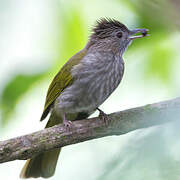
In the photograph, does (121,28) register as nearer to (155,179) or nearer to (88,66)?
(88,66)

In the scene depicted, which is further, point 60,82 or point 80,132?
point 60,82

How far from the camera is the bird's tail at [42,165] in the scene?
3.65 metres

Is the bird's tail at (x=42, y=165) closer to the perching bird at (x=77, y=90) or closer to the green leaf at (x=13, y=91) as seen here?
the perching bird at (x=77, y=90)

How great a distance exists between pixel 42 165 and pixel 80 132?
1025mm

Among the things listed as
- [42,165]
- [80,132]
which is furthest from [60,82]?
[42,165]

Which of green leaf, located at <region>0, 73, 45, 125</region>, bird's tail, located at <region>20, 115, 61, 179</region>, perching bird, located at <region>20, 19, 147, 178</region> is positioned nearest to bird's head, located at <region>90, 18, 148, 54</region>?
perching bird, located at <region>20, 19, 147, 178</region>

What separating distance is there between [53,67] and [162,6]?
2261 millimetres

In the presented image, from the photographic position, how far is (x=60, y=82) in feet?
12.4

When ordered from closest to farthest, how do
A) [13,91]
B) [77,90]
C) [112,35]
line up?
[13,91] < [77,90] < [112,35]

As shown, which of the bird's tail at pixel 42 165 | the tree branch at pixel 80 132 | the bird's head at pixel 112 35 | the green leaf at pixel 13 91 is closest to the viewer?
the green leaf at pixel 13 91

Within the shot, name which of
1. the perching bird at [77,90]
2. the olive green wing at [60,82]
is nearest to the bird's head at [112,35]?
the perching bird at [77,90]

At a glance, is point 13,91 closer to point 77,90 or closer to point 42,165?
point 77,90

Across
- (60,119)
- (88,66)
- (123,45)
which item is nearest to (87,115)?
(60,119)

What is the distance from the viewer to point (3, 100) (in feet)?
8.10
